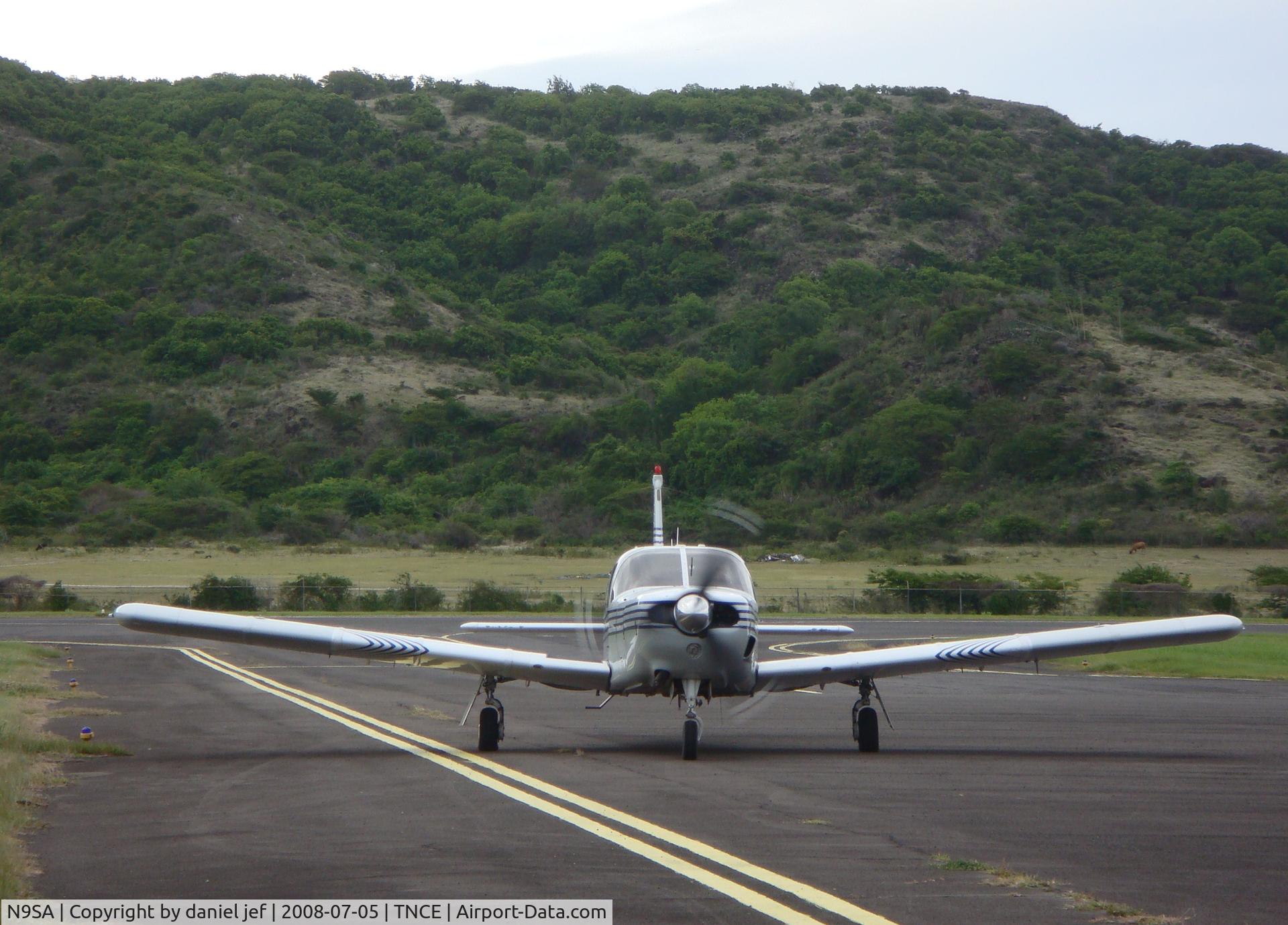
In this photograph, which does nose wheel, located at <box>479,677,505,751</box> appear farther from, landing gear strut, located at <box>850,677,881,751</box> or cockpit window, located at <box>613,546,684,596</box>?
landing gear strut, located at <box>850,677,881,751</box>

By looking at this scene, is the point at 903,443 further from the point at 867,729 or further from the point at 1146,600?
the point at 867,729

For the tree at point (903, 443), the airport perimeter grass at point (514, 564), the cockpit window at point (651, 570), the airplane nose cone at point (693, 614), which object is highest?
the tree at point (903, 443)

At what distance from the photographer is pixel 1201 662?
25703 mm

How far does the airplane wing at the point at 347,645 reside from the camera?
13016 mm

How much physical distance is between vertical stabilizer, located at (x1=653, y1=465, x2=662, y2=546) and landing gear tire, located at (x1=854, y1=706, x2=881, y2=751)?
3496mm

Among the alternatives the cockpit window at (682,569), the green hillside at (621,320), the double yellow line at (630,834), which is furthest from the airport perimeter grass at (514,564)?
the double yellow line at (630,834)

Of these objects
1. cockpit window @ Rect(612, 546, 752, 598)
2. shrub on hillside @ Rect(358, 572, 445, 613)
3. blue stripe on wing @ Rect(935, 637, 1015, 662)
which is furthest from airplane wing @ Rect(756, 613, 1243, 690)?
shrub on hillside @ Rect(358, 572, 445, 613)

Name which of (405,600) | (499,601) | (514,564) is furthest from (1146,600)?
(514,564)

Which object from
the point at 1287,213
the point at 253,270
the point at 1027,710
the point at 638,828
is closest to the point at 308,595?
the point at 1027,710

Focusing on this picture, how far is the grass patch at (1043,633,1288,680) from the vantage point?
24453mm

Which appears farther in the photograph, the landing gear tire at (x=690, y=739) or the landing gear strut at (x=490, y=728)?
the landing gear strut at (x=490, y=728)

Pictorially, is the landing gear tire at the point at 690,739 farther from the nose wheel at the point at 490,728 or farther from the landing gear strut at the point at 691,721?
the nose wheel at the point at 490,728
